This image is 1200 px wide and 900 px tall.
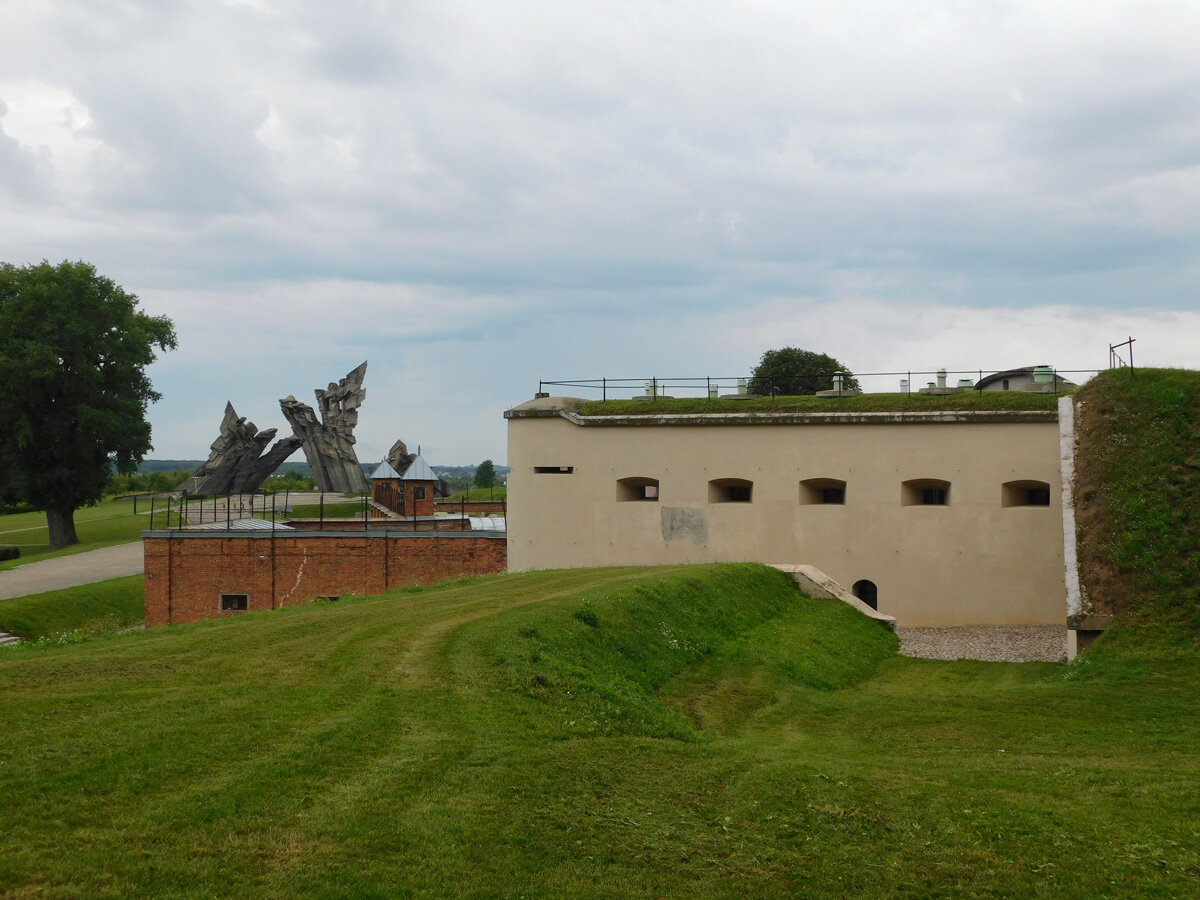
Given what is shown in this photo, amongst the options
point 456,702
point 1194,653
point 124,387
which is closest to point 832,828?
point 456,702

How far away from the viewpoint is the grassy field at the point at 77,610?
72.1ft

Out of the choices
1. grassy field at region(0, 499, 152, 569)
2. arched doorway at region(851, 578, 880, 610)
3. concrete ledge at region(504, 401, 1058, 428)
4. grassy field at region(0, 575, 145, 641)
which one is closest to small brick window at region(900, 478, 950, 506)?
concrete ledge at region(504, 401, 1058, 428)

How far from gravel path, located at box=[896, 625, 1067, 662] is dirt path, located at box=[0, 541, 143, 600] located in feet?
69.5

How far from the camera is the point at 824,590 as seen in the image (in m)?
18.1

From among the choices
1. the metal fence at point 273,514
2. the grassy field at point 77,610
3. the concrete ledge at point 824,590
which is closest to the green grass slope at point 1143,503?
the concrete ledge at point 824,590

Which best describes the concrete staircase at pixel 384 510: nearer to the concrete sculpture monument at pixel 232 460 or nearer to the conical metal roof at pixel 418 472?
the conical metal roof at pixel 418 472

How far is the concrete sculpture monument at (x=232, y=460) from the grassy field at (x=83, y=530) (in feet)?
11.3

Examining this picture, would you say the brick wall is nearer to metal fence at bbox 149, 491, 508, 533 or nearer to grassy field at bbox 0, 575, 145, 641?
metal fence at bbox 149, 491, 508, 533

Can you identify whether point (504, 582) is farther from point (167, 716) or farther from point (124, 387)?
point (124, 387)

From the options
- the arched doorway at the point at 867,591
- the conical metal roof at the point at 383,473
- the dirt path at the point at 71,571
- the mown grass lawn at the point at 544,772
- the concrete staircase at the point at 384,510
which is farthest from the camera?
the conical metal roof at the point at 383,473

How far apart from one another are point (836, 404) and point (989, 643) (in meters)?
6.42

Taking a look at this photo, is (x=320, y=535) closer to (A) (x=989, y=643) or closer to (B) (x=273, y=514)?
(B) (x=273, y=514)

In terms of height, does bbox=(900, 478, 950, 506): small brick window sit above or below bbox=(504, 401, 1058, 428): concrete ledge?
below

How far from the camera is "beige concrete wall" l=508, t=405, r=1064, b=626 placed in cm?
2072
